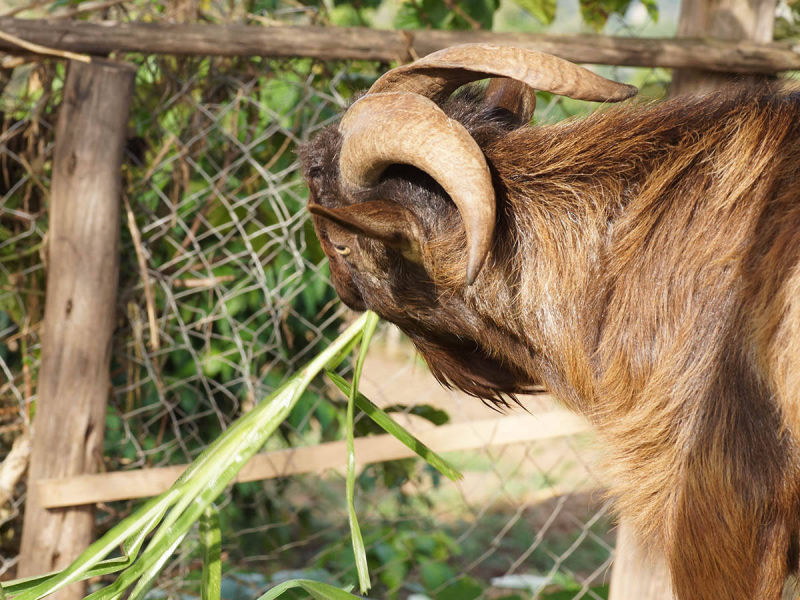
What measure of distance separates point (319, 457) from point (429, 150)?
2.09 meters

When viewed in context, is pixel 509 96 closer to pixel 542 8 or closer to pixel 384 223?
pixel 384 223

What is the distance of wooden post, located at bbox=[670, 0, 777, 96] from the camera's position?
3.75 meters

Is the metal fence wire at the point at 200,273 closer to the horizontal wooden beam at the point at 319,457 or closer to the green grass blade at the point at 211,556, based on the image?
the horizontal wooden beam at the point at 319,457

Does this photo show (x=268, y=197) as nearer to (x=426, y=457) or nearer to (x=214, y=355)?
(x=214, y=355)

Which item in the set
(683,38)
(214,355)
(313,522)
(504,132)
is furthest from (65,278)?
(313,522)

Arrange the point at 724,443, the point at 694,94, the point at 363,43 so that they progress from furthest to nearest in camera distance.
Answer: the point at 363,43, the point at 694,94, the point at 724,443

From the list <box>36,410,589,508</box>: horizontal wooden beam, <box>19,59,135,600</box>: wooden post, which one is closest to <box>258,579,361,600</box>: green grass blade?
<box>36,410,589,508</box>: horizontal wooden beam

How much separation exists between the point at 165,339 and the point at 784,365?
2875 millimetres

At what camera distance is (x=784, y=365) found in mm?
1851

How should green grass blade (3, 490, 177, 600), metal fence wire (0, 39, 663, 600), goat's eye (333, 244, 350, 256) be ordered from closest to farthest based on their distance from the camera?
green grass blade (3, 490, 177, 600) → goat's eye (333, 244, 350, 256) → metal fence wire (0, 39, 663, 600)

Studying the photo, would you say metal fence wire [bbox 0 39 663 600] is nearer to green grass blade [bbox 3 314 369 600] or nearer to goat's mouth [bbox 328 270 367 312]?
goat's mouth [bbox 328 270 367 312]

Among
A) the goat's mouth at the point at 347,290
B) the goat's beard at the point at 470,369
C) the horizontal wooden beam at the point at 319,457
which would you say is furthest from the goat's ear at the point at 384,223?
the horizontal wooden beam at the point at 319,457

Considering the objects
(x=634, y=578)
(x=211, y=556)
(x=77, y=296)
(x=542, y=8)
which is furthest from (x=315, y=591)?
(x=542, y=8)

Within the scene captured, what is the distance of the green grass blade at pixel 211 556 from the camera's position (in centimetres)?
245
